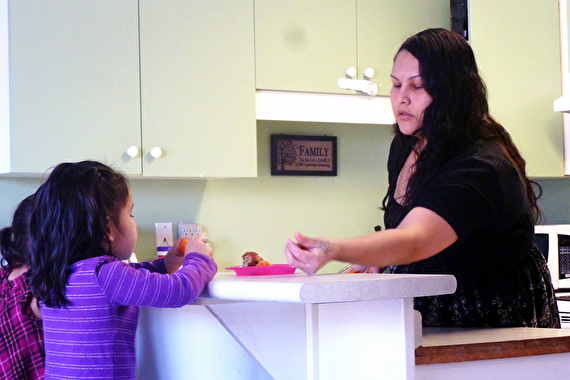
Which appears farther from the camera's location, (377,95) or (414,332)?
(377,95)

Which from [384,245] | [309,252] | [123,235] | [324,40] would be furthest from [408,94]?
[324,40]

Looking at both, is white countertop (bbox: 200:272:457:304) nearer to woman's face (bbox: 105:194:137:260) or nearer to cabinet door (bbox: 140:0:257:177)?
woman's face (bbox: 105:194:137:260)

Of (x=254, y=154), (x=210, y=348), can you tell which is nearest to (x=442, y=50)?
(x=210, y=348)

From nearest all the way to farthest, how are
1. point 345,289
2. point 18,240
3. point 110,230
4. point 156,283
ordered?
point 345,289 → point 156,283 → point 110,230 → point 18,240

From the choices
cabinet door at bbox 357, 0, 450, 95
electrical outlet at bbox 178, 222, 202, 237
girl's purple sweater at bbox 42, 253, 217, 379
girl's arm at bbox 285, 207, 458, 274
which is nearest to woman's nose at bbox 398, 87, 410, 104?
girl's arm at bbox 285, 207, 458, 274

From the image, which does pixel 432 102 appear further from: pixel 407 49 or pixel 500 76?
pixel 500 76

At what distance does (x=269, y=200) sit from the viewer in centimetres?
269

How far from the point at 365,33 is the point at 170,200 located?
2.91 feet

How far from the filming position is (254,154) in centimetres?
231

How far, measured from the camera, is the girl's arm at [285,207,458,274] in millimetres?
926

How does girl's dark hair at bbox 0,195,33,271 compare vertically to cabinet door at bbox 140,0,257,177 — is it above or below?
below

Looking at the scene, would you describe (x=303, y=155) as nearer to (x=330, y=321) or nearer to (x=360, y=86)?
(x=360, y=86)

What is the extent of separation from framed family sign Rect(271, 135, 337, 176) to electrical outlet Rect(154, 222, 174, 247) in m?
0.44

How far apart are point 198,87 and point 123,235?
827mm
